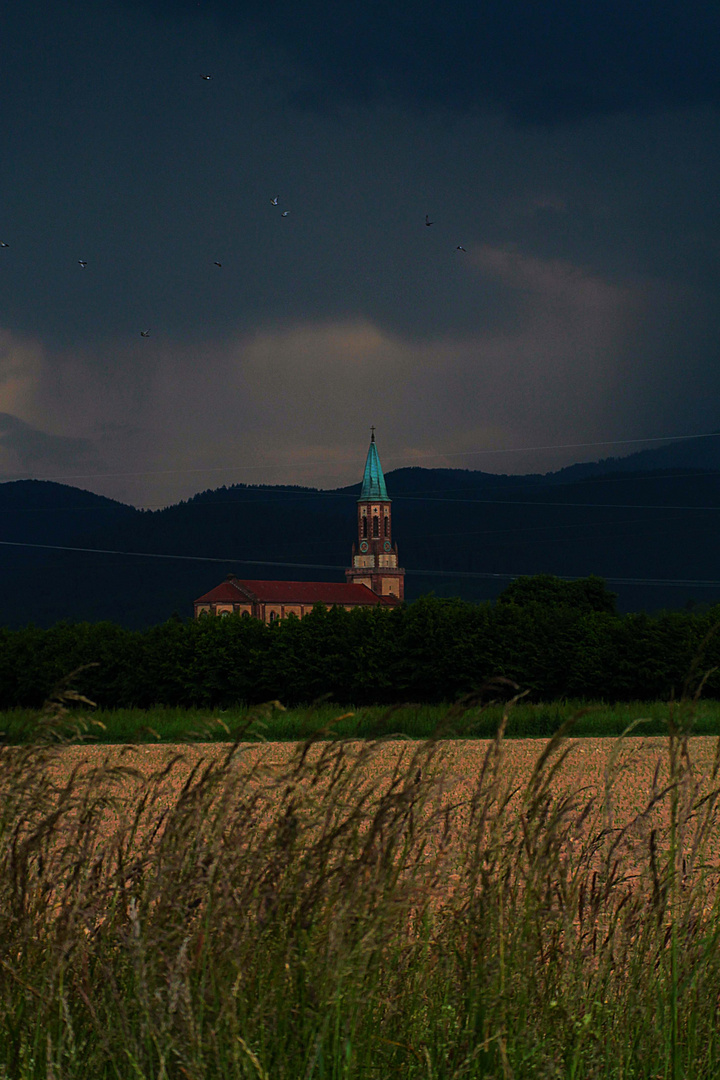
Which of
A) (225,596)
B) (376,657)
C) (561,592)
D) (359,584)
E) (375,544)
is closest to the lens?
(376,657)

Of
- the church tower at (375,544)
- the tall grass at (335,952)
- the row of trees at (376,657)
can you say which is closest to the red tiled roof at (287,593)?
the church tower at (375,544)

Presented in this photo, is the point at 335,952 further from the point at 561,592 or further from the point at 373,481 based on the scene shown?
the point at 373,481

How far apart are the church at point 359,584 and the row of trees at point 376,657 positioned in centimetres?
8916

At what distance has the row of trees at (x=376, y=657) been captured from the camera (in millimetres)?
56688

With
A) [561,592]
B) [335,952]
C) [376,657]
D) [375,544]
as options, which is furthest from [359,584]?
[335,952]

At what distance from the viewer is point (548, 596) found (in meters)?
96.1

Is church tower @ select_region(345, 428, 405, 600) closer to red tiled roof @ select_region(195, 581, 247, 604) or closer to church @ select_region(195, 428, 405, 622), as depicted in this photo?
church @ select_region(195, 428, 405, 622)

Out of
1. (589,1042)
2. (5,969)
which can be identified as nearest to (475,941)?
(589,1042)

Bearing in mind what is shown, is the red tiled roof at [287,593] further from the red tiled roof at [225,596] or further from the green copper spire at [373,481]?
the green copper spire at [373,481]

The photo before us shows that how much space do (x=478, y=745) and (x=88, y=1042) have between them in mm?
27088

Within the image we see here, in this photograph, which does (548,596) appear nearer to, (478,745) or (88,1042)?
(478,745)

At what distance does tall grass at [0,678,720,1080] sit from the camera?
328 cm

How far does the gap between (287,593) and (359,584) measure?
50.2ft

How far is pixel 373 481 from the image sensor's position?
186 metres
